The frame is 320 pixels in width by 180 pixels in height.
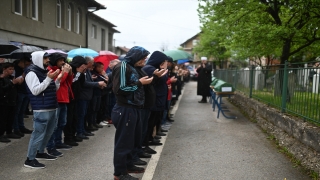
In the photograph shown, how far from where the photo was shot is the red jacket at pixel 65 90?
223 inches

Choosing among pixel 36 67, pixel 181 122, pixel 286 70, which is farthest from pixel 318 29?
pixel 36 67

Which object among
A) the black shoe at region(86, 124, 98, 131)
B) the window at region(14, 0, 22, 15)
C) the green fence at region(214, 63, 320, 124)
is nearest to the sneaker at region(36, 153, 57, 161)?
the black shoe at region(86, 124, 98, 131)

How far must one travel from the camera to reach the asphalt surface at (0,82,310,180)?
4.75 metres

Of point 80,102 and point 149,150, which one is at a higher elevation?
point 80,102

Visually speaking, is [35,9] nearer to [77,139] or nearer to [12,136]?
[12,136]

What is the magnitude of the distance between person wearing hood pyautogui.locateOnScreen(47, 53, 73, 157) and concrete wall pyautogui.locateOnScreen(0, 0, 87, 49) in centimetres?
760

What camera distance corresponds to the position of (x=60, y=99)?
566cm

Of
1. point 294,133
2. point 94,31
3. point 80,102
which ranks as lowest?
point 294,133

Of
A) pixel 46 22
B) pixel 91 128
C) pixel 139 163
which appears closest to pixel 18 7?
pixel 46 22

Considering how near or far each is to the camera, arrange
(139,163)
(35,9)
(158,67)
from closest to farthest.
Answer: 1. (139,163)
2. (158,67)
3. (35,9)

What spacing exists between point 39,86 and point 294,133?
459cm

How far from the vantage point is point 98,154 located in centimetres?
582

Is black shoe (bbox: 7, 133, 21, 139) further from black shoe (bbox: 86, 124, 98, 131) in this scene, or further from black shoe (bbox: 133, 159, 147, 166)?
black shoe (bbox: 133, 159, 147, 166)

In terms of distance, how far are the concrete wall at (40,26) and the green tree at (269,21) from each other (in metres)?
7.45
